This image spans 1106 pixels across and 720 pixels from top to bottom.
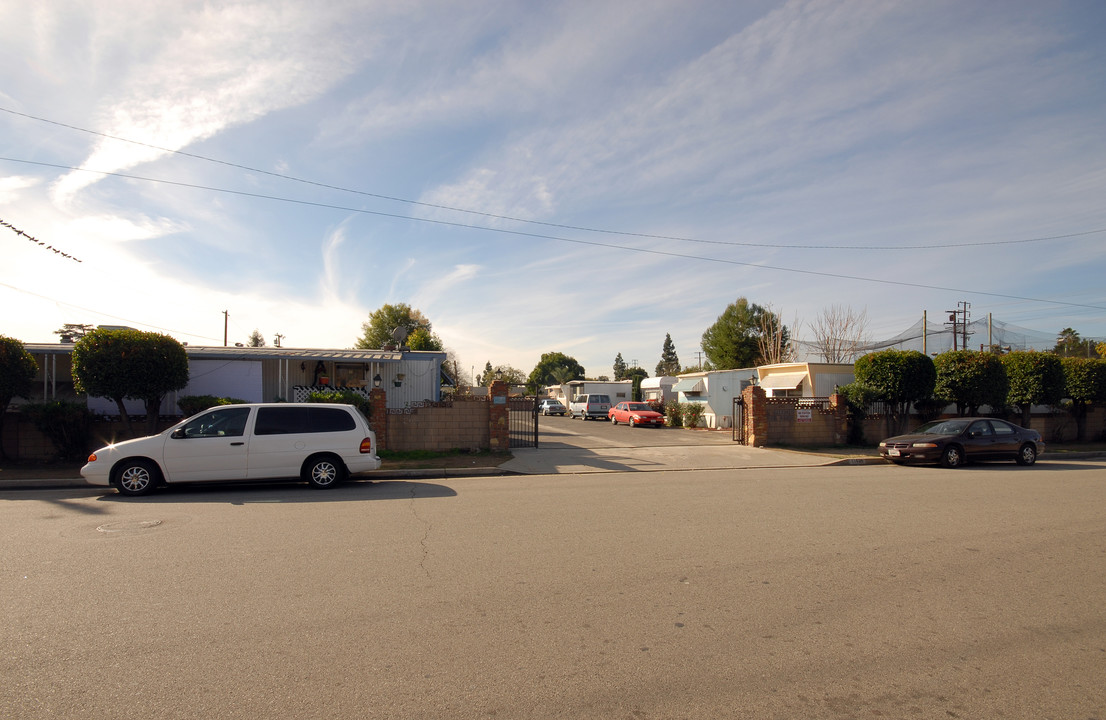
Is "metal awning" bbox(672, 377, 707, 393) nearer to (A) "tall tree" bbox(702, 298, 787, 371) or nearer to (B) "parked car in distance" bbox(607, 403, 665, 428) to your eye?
(B) "parked car in distance" bbox(607, 403, 665, 428)

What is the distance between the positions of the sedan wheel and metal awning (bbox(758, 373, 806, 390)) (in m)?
9.48

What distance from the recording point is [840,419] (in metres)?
20.6

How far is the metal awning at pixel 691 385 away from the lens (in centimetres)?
3258

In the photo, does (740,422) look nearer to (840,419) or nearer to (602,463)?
(840,419)

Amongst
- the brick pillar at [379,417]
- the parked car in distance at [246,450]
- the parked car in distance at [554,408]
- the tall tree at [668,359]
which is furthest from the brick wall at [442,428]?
the tall tree at [668,359]

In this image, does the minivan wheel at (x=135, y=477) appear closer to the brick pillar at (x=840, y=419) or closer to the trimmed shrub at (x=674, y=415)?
the brick pillar at (x=840, y=419)

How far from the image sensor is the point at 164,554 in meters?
6.70

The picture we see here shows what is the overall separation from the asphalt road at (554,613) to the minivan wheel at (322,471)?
247 cm

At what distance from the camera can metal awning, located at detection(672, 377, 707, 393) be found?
32581 mm

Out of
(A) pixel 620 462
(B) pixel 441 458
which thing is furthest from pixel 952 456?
(B) pixel 441 458

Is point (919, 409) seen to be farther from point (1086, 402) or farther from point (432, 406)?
point (432, 406)

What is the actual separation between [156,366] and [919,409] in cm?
2209

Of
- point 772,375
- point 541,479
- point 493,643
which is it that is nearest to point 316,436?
point 541,479

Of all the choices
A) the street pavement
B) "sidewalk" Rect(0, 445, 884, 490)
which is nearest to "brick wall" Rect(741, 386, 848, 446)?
the street pavement
